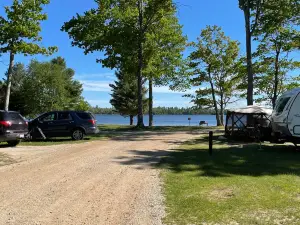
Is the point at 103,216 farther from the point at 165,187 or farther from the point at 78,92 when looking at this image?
the point at 78,92

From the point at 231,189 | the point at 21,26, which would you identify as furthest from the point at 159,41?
the point at 231,189

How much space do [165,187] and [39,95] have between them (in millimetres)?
35971

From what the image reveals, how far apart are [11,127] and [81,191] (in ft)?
30.3

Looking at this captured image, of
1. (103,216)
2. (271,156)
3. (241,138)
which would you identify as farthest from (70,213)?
(241,138)

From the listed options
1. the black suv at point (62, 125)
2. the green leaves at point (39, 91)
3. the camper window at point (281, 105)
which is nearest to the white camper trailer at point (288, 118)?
the camper window at point (281, 105)

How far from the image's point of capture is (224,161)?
11.4m

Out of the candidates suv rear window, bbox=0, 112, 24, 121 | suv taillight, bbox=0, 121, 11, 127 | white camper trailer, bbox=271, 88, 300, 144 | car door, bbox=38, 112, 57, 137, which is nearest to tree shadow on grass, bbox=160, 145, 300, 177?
white camper trailer, bbox=271, 88, 300, 144

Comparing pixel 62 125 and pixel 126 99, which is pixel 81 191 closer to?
pixel 62 125

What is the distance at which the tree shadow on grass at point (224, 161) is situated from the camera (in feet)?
31.6

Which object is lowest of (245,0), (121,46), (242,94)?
(242,94)

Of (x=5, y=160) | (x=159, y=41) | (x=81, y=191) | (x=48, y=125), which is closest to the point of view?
(x=81, y=191)

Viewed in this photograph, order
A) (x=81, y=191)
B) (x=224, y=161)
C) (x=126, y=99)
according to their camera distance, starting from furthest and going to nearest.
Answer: (x=126, y=99), (x=224, y=161), (x=81, y=191)

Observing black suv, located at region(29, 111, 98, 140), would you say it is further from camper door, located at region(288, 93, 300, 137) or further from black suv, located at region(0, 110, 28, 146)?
camper door, located at region(288, 93, 300, 137)

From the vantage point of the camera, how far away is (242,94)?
3916 cm
